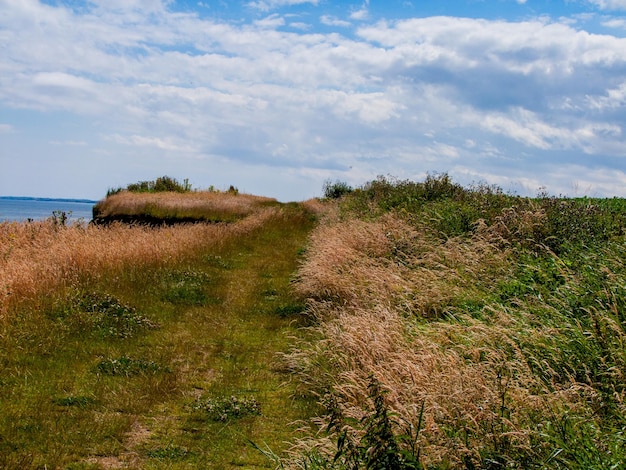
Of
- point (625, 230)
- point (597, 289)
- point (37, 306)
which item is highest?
point (625, 230)

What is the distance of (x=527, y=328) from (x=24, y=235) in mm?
15081

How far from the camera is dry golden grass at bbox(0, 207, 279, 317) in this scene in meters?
10.8

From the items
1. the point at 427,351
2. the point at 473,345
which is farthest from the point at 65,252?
the point at 473,345

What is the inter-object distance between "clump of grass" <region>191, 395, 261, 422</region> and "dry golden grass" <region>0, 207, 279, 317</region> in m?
4.33

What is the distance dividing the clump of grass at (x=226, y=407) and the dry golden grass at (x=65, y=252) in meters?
4.33

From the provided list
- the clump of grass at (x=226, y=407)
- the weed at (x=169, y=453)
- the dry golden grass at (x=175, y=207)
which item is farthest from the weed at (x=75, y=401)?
the dry golden grass at (x=175, y=207)

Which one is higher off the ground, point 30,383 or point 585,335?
point 585,335

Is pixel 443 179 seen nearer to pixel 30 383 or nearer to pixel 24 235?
pixel 24 235

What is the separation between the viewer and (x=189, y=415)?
739cm

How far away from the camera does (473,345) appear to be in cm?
716

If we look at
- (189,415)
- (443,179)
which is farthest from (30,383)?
(443,179)

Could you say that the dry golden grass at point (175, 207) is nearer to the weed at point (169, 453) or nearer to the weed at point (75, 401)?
the weed at point (75, 401)

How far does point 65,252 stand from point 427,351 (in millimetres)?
9702

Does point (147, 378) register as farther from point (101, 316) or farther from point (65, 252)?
point (65, 252)
